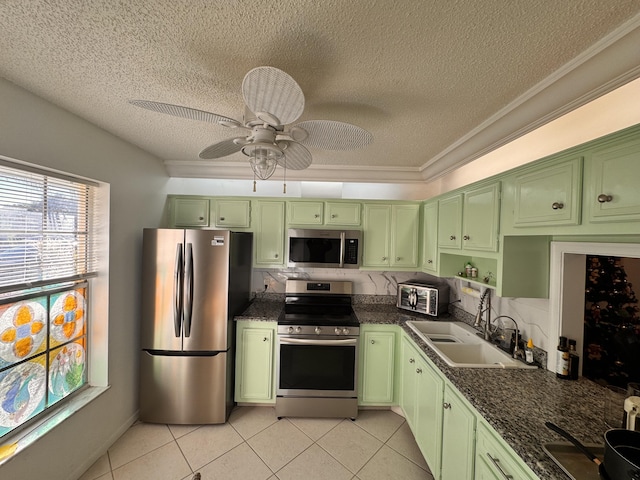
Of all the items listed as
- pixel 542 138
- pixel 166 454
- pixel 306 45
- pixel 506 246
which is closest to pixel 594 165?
pixel 506 246

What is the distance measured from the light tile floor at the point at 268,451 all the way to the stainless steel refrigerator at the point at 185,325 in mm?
150

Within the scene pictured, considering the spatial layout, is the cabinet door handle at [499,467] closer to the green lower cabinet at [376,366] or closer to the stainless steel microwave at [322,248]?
the green lower cabinet at [376,366]

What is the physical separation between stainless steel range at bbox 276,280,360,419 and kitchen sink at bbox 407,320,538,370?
0.65m

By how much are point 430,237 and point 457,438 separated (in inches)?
63.2

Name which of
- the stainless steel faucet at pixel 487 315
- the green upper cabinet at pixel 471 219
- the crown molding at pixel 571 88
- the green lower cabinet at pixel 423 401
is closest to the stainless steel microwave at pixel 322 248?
the green upper cabinet at pixel 471 219

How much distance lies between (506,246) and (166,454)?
284 cm

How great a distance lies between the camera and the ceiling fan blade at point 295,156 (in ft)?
4.59

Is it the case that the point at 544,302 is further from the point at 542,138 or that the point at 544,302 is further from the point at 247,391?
the point at 247,391

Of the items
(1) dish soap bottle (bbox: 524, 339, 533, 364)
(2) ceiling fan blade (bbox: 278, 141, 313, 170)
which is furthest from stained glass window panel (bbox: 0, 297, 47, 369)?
(1) dish soap bottle (bbox: 524, 339, 533, 364)

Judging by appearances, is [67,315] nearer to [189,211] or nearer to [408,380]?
[189,211]

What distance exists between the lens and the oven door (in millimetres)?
2268

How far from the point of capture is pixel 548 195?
1207 millimetres

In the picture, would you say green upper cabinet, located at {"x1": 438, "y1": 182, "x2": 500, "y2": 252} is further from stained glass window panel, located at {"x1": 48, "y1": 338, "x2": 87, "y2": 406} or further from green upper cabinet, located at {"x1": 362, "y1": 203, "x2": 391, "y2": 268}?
stained glass window panel, located at {"x1": 48, "y1": 338, "x2": 87, "y2": 406}

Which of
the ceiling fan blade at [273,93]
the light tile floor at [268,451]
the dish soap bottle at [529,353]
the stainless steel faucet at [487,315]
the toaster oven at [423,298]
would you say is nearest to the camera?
the ceiling fan blade at [273,93]
